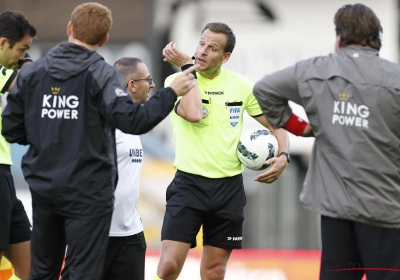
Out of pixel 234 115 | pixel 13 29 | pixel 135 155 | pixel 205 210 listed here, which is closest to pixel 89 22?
pixel 13 29

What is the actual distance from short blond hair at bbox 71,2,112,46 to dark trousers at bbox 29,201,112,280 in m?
1.18

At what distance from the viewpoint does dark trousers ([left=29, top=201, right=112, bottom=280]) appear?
6285mm

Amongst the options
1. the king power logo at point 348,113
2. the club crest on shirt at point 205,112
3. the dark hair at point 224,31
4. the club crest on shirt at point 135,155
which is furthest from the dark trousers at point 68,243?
the dark hair at point 224,31

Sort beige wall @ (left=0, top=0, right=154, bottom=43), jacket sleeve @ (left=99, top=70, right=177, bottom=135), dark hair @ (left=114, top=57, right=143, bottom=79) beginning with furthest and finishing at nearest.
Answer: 1. beige wall @ (left=0, top=0, right=154, bottom=43)
2. dark hair @ (left=114, top=57, right=143, bottom=79)
3. jacket sleeve @ (left=99, top=70, right=177, bottom=135)

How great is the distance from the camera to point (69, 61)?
249 inches

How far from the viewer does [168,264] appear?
7.72m

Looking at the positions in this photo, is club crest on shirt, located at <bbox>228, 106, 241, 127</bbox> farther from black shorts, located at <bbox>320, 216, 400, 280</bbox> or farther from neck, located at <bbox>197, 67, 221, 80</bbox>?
black shorts, located at <bbox>320, 216, 400, 280</bbox>

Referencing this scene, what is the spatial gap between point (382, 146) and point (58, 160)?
6.91ft

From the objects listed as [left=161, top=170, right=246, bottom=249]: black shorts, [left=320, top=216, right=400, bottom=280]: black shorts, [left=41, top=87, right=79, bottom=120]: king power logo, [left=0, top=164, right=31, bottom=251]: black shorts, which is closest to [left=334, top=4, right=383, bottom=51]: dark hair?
[left=320, top=216, right=400, bottom=280]: black shorts

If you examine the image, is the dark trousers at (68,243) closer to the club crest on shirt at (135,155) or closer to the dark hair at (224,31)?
the club crest on shirt at (135,155)

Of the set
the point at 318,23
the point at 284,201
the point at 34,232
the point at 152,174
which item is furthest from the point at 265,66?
the point at 34,232

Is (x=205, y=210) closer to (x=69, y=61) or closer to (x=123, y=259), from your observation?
(x=123, y=259)

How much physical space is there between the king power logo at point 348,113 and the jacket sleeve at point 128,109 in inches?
42.6

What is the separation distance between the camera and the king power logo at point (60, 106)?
246 inches
